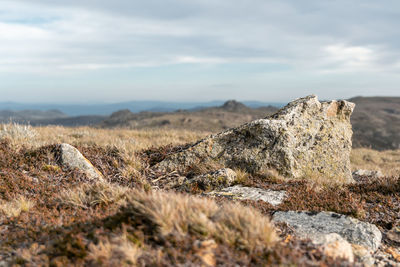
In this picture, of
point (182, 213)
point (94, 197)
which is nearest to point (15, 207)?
point (94, 197)

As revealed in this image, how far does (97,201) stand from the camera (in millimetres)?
5359

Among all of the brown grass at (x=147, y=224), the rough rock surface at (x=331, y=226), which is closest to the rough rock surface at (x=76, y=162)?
the brown grass at (x=147, y=224)

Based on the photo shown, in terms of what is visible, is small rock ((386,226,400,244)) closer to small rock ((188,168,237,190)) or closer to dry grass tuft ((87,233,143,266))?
small rock ((188,168,237,190))

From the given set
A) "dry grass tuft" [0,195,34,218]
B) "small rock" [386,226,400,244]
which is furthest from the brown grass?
"small rock" [386,226,400,244]

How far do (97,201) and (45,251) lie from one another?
163 cm

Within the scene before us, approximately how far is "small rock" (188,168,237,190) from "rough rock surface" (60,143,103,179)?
7.80ft

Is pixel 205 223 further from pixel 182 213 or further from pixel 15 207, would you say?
pixel 15 207

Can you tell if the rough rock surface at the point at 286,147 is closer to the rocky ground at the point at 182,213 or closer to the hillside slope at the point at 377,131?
the rocky ground at the point at 182,213

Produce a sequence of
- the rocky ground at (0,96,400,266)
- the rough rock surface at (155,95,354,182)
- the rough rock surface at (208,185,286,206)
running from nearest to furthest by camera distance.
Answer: the rocky ground at (0,96,400,266) → the rough rock surface at (208,185,286,206) → the rough rock surface at (155,95,354,182)

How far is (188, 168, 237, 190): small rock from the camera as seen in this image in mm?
7410

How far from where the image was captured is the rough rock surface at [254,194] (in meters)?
6.43

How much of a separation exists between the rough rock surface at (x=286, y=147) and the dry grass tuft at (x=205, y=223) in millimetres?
4467

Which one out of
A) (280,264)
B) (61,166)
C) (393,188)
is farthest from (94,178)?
(393,188)

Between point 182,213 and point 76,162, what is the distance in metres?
4.78
